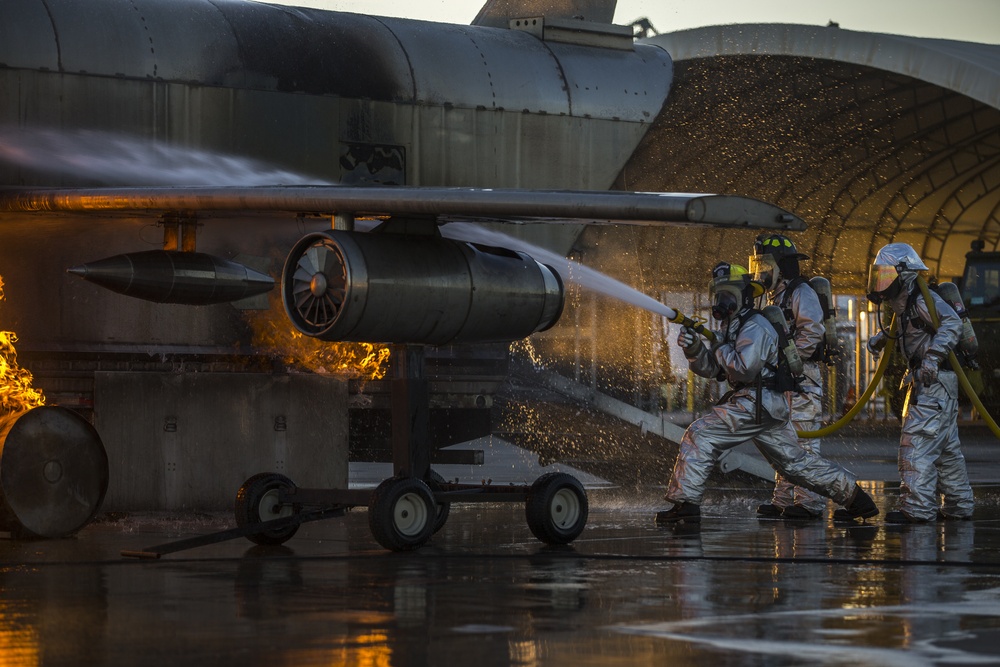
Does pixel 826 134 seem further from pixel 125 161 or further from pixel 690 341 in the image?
pixel 125 161

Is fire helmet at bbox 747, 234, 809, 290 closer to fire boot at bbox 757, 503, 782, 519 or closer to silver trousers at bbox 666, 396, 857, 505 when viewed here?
silver trousers at bbox 666, 396, 857, 505

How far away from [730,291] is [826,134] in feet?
35.3

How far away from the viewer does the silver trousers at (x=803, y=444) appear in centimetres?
1196

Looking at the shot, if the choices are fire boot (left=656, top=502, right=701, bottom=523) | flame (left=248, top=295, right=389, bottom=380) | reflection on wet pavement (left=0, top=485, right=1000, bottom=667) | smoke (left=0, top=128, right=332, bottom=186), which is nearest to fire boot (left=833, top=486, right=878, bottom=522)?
reflection on wet pavement (left=0, top=485, right=1000, bottom=667)

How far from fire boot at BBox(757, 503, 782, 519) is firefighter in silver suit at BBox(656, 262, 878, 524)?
76cm

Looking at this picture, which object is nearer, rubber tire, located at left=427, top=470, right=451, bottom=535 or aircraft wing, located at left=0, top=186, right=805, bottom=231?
aircraft wing, located at left=0, top=186, right=805, bottom=231

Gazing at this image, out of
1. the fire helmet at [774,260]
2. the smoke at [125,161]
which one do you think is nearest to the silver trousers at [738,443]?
the fire helmet at [774,260]

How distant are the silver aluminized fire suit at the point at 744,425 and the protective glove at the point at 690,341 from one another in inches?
2.2

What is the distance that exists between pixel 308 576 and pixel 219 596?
A: 0.90 m

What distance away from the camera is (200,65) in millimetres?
11414

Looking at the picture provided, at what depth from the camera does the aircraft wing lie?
7.98 metres

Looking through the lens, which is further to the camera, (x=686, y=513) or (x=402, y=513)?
(x=686, y=513)

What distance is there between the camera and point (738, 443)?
11.2 metres

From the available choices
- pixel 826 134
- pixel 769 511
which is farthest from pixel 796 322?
pixel 826 134
